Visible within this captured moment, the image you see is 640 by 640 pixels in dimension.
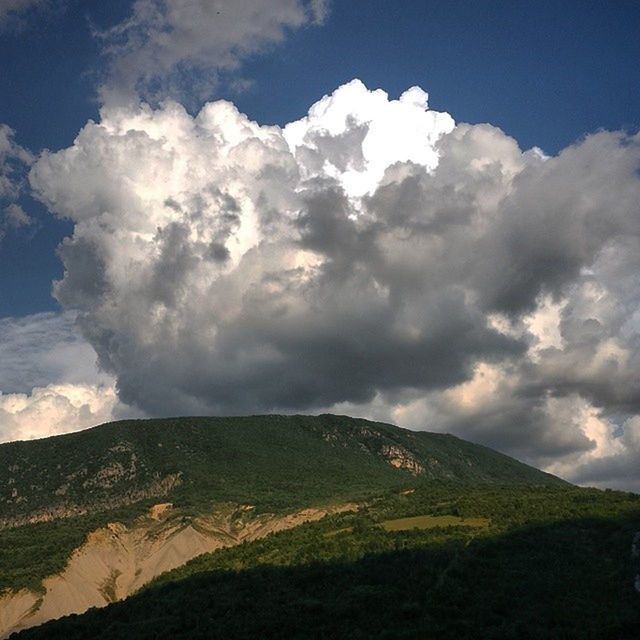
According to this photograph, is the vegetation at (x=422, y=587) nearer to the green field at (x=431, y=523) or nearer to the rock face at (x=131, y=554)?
the green field at (x=431, y=523)

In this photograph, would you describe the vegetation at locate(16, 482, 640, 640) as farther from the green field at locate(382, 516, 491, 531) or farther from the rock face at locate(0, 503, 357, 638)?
the rock face at locate(0, 503, 357, 638)

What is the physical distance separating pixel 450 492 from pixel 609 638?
106910 mm

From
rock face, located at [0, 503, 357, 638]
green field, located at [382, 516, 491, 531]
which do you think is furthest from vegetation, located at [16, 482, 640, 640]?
rock face, located at [0, 503, 357, 638]

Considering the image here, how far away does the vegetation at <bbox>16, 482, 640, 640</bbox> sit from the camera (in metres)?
57.5

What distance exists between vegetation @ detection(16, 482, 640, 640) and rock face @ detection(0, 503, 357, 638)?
119 ft

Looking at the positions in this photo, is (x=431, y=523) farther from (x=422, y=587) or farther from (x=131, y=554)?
(x=131, y=554)

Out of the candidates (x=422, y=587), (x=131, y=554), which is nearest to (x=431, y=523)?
(x=422, y=587)

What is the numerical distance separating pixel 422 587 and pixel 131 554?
10563cm

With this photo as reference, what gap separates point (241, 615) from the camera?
6644 centimetres

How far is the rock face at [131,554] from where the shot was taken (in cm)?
12875

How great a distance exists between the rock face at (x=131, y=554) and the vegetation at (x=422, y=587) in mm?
36377

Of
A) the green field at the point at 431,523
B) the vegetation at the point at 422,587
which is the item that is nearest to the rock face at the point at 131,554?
the vegetation at the point at 422,587

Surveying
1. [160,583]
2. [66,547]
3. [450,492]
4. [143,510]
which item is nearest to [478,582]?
[160,583]

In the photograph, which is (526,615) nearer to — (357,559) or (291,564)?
(357,559)
